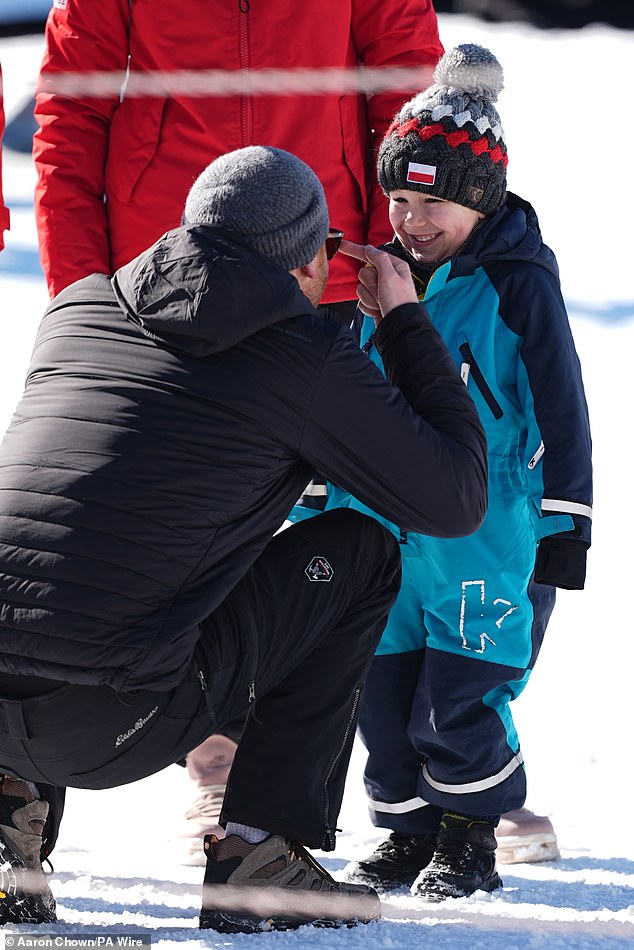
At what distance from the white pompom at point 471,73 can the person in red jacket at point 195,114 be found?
0.89 ft

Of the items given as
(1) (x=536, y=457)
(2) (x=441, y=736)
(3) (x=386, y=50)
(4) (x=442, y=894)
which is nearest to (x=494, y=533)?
(1) (x=536, y=457)

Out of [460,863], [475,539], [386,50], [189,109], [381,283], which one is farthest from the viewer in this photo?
[386,50]

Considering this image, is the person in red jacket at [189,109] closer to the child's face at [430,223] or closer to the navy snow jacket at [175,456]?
the child's face at [430,223]

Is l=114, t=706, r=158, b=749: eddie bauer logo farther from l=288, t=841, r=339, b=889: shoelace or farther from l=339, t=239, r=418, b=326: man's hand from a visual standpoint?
l=339, t=239, r=418, b=326: man's hand

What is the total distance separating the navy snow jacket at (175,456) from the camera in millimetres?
1775

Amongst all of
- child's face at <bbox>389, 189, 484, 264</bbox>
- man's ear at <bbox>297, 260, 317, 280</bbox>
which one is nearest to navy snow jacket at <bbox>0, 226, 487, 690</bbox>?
man's ear at <bbox>297, 260, 317, 280</bbox>

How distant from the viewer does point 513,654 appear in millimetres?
2373

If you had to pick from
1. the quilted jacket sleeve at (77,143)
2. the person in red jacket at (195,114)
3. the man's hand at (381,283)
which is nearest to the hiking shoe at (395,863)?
the person in red jacket at (195,114)

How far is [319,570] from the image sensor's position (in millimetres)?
2061

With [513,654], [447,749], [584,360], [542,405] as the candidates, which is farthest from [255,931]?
[584,360]

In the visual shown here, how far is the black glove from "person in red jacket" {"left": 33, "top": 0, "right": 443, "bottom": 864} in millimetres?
854

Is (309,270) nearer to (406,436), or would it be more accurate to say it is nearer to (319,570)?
(406,436)

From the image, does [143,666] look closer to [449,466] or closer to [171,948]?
[171,948]

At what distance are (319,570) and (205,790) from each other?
0.93m
